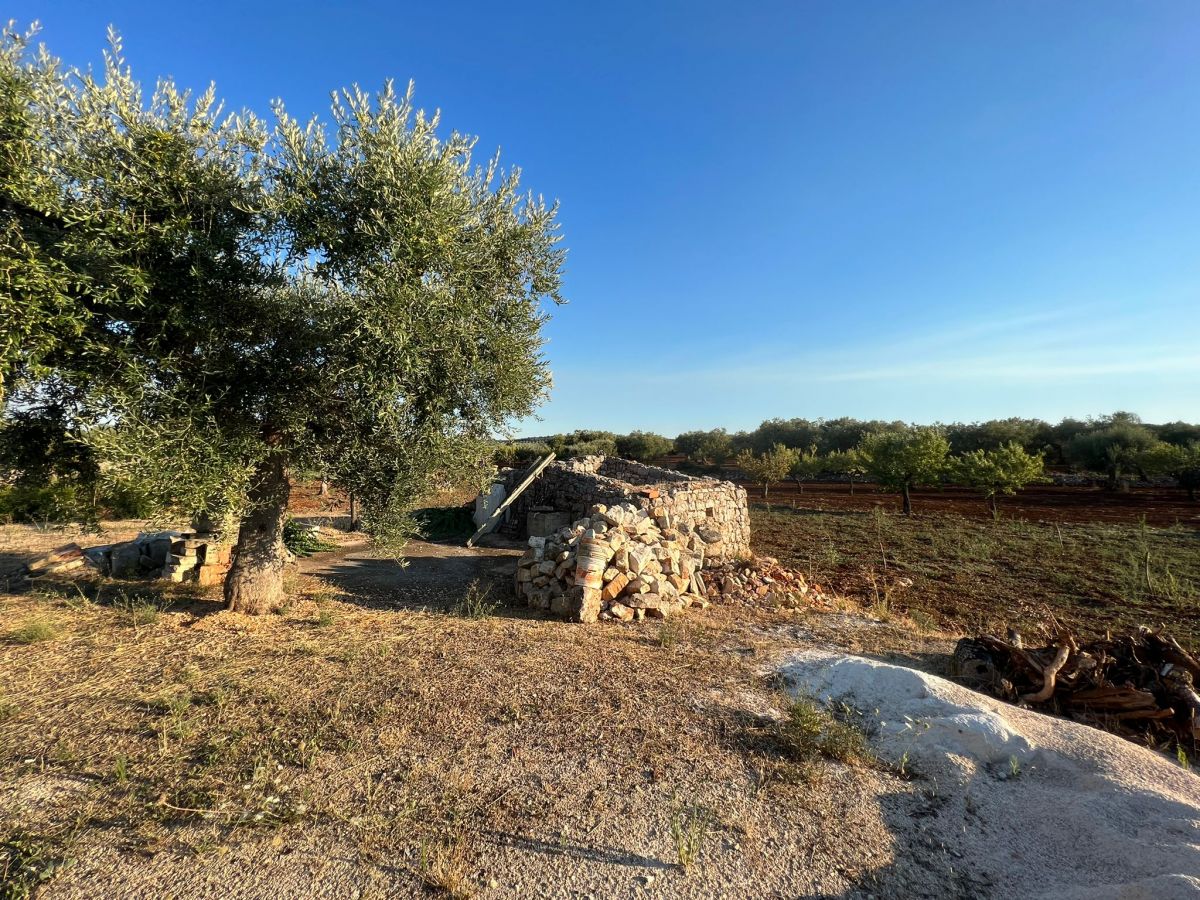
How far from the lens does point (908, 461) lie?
92.8 ft

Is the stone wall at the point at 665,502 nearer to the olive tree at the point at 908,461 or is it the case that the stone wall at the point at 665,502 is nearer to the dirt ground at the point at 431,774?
the dirt ground at the point at 431,774

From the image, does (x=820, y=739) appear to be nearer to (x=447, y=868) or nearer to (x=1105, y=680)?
(x=447, y=868)

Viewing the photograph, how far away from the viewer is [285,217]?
669cm

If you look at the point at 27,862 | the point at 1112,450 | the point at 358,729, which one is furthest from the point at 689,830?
the point at 1112,450

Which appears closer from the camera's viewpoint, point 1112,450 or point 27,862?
point 27,862

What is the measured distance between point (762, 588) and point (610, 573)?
396cm

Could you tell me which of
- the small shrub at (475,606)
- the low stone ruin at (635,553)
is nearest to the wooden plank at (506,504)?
the low stone ruin at (635,553)

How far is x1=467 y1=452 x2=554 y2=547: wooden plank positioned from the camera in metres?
17.1

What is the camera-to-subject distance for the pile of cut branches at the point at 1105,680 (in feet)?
19.5

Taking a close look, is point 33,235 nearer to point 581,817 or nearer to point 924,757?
point 581,817

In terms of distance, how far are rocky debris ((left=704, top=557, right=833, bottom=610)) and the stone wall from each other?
621 millimetres

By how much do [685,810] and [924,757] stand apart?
2660 mm

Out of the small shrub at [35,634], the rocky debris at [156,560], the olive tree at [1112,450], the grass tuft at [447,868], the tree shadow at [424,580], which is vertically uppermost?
the olive tree at [1112,450]

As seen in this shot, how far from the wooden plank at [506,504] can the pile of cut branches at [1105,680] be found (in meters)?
12.7
